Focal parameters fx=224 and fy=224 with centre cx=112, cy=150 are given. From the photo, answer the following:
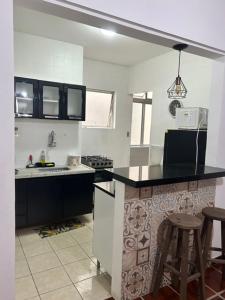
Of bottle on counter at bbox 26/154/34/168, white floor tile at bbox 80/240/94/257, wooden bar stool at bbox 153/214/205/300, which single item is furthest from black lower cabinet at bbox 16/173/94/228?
wooden bar stool at bbox 153/214/205/300

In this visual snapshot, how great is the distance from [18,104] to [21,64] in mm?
599

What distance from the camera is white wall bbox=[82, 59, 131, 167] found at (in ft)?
14.7

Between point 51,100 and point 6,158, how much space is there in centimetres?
224

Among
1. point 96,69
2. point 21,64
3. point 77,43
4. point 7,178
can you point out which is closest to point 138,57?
point 96,69

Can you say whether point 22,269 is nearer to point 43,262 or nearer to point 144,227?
point 43,262

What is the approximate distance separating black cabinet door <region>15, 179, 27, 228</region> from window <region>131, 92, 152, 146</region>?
290 cm

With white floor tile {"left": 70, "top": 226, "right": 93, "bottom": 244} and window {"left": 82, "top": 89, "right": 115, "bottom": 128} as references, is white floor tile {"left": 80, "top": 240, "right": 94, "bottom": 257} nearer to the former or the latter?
white floor tile {"left": 70, "top": 226, "right": 93, "bottom": 244}

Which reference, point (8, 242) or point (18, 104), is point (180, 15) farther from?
point (18, 104)

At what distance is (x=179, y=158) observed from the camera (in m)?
2.84

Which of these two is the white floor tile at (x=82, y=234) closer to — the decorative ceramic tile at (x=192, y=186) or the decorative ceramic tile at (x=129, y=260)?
the decorative ceramic tile at (x=129, y=260)

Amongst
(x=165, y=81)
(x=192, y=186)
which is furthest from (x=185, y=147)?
(x=165, y=81)

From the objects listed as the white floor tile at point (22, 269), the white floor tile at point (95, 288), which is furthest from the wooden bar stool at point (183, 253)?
the white floor tile at point (22, 269)

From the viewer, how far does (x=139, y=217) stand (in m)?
1.87

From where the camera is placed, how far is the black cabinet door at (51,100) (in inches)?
126
